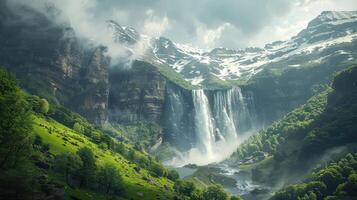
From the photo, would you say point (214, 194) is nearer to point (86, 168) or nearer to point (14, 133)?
point (86, 168)

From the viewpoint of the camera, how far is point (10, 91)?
9025 centimetres

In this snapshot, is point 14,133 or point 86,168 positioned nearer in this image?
point 14,133

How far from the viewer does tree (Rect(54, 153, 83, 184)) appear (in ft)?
408

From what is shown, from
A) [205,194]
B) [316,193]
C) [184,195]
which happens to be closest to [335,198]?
[316,193]

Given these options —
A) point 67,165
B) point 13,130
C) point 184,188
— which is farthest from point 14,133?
point 184,188

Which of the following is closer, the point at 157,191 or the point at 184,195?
the point at 157,191

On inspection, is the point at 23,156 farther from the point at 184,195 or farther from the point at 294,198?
the point at 294,198

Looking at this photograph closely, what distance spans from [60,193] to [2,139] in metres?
22.0

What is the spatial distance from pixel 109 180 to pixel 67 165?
62.1ft

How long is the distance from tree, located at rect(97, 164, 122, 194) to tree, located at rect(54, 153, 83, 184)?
1209 centimetres

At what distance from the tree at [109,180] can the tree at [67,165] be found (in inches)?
476

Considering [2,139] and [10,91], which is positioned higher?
[10,91]

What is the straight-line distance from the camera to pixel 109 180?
136875 millimetres

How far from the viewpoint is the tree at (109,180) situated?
137125mm
